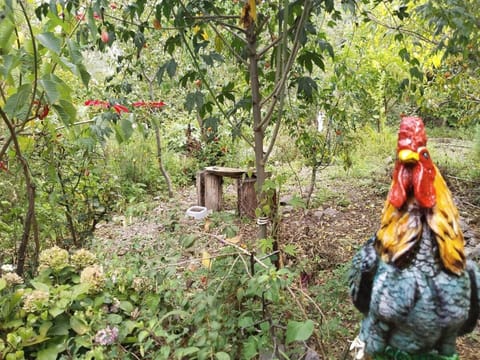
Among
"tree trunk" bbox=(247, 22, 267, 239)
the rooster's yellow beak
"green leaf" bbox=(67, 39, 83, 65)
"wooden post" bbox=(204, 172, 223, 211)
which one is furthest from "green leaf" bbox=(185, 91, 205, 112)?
"wooden post" bbox=(204, 172, 223, 211)

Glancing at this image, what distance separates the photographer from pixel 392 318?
853 millimetres

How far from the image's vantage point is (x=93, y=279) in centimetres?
172

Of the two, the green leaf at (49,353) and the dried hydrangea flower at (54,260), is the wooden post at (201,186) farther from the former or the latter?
the green leaf at (49,353)

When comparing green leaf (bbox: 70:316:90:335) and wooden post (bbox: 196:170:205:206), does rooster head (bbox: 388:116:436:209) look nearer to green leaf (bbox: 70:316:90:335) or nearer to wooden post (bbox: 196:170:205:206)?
green leaf (bbox: 70:316:90:335)

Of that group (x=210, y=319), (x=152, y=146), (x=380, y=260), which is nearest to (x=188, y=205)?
(x=152, y=146)

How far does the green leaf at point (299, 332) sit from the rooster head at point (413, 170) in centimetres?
61

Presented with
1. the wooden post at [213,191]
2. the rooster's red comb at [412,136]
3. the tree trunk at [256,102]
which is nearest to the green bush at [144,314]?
the tree trunk at [256,102]

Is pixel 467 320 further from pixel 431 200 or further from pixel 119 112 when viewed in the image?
pixel 119 112

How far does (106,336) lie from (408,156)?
1238 mm

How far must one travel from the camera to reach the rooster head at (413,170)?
812 millimetres

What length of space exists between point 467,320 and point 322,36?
57.4 inches

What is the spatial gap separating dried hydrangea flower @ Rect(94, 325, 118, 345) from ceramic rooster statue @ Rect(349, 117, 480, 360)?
3.32ft

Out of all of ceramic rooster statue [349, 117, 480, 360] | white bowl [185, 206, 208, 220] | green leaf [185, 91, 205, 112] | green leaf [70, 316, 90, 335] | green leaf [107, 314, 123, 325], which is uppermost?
green leaf [185, 91, 205, 112]

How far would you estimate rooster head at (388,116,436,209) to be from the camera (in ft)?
2.67
